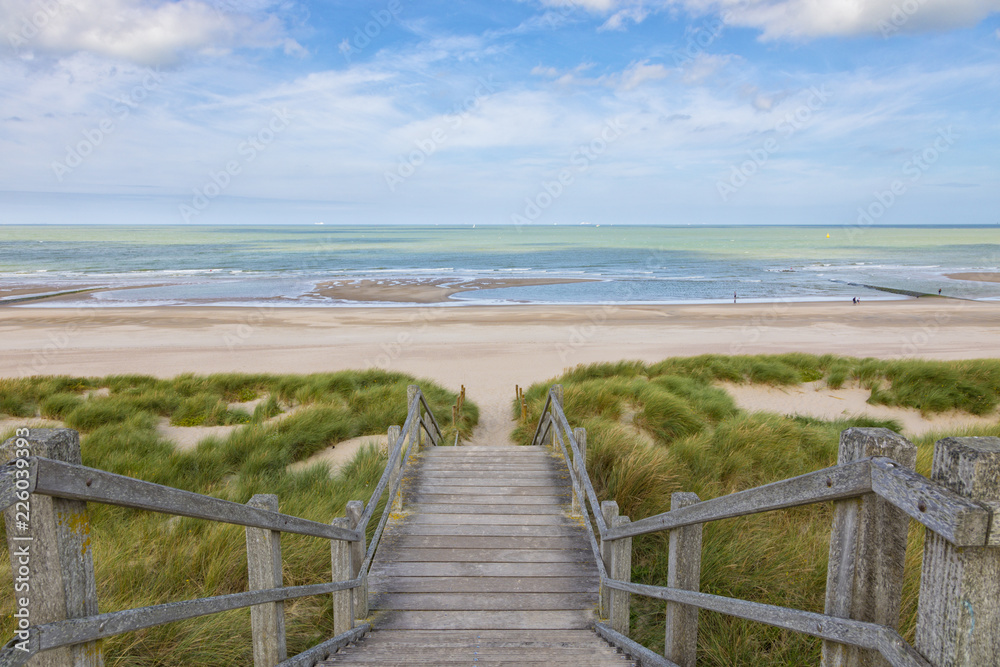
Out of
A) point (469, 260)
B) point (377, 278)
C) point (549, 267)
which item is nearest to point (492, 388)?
point (377, 278)

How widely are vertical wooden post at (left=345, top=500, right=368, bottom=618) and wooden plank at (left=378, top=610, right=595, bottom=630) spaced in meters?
0.24

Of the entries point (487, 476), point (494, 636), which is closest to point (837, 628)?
point (494, 636)

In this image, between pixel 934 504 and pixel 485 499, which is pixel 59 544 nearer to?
pixel 934 504

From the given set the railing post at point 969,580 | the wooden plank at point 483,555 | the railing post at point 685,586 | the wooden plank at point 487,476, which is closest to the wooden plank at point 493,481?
the wooden plank at point 487,476

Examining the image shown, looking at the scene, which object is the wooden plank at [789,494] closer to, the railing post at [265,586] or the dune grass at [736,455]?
the dune grass at [736,455]

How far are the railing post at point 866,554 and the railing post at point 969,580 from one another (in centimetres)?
23

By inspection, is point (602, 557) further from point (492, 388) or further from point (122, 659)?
point (492, 388)

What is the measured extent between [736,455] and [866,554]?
19.1 feet

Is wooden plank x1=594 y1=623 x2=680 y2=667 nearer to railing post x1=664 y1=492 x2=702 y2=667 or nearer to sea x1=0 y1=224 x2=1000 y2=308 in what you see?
railing post x1=664 y1=492 x2=702 y2=667

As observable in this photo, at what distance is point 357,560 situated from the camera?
3.73m

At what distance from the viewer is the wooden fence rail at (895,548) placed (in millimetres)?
1180

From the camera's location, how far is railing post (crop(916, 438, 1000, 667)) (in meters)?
1.17

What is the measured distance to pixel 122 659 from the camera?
3.13m

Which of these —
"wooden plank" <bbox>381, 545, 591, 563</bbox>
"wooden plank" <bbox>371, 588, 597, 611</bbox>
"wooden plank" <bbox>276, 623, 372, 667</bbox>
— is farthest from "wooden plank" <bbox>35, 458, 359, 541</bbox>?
"wooden plank" <bbox>381, 545, 591, 563</bbox>
